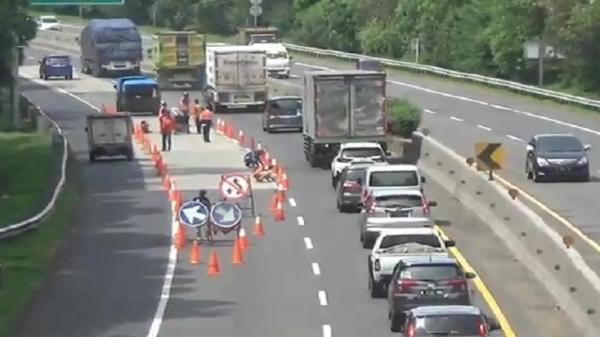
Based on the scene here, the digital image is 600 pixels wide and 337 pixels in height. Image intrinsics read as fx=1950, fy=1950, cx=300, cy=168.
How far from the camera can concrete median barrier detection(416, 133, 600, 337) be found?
3372cm

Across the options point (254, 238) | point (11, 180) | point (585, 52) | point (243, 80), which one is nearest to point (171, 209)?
point (254, 238)

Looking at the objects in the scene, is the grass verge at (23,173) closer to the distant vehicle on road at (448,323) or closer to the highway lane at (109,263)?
the highway lane at (109,263)

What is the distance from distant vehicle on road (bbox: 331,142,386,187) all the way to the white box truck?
89.0ft

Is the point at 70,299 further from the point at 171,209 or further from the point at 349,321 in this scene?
the point at 171,209

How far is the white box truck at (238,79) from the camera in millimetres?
86250

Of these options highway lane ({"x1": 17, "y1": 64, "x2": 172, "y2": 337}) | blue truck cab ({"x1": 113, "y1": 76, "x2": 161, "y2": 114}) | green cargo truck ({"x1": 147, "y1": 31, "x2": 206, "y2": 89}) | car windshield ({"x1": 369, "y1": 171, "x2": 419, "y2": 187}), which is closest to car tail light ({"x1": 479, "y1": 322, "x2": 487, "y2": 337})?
highway lane ({"x1": 17, "y1": 64, "x2": 172, "y2": 337})

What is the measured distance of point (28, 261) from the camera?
141 feet

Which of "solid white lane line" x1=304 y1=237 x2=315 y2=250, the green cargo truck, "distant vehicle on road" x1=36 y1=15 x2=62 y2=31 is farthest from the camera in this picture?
"distant vehicle on road" x1=36 y1=15 x2=62 y2=31

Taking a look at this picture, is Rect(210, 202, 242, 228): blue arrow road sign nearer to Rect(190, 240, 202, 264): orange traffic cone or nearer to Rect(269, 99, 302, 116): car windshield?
Rect(190, 240, 202, 264): orange traffic cone

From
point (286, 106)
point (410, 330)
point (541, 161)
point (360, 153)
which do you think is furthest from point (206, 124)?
point (410, 330)

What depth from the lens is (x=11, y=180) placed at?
207ft

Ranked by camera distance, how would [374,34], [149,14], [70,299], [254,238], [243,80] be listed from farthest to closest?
[149,14]
[374,34]
[243,80]
[254,238]
[70,299]

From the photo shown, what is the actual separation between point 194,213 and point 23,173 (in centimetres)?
2101

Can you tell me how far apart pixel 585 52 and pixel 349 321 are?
6366 cm
